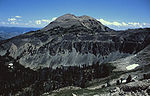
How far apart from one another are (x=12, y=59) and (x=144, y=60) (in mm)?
144145

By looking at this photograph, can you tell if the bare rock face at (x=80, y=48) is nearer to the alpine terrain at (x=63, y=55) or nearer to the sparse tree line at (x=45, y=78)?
the alpine terrain at (x=63, y=55)

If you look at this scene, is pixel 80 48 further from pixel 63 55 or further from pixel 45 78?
pixel 45 78

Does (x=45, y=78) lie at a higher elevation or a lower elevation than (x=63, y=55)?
lower

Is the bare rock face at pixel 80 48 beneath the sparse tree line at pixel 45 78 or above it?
above

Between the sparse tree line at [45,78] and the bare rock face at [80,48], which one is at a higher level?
the bare rock face at [80,48]

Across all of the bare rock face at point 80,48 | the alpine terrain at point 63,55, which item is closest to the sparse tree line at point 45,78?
the alpine terrain at point 63,55

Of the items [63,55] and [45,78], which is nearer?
[45,78]

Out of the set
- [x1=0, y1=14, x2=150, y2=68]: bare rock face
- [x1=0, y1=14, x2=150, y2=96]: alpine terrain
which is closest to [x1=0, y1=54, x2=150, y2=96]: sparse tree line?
[x1=0, y1=14, x2=150, y2=96]: alpine terrain

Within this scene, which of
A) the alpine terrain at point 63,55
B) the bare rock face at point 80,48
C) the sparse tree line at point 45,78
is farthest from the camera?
the bare rock face at point 80,48

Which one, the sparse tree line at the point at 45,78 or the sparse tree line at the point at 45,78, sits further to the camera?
the sparse tree line at the point at 45,78

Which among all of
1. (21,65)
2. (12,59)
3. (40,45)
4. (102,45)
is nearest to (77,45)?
(102,45)

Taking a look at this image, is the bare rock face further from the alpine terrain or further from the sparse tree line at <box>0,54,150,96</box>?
the sparse tree line at <box>0,54,150,96</box>

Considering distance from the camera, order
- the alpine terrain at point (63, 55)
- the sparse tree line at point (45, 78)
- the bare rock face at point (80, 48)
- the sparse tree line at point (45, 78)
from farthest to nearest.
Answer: the bare rock face at point (80, 48) → the alpine terrain at point (63, 55) → the sparse tree line at point (45, 78) → the sparse tree line at point (45, 78)

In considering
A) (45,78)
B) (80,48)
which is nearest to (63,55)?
(80,48)
